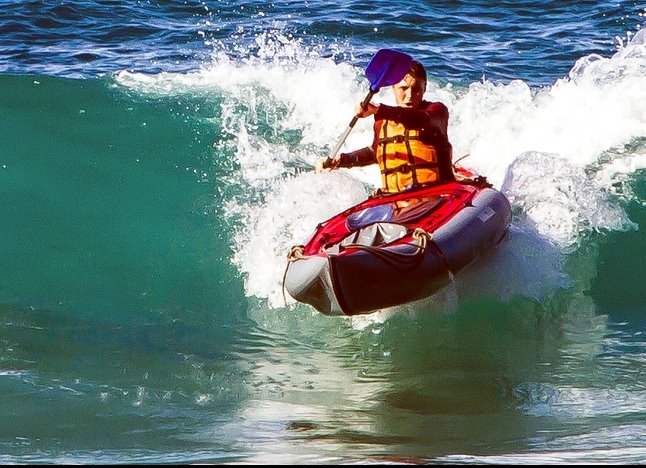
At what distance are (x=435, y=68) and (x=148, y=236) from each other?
4.83 m

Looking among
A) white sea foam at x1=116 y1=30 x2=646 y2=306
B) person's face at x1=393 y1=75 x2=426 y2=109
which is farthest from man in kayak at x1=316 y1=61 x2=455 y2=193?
white sea foam at x1=116 y1=30 x2=646 y2=306

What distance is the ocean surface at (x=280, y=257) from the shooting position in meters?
4.95

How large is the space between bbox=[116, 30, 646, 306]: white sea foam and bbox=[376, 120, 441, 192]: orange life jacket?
780mm

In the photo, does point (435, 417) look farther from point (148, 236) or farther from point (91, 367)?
point (148, 236)

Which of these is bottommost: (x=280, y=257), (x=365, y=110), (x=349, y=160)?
(x=280, y=257)

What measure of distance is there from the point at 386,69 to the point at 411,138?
415 mm

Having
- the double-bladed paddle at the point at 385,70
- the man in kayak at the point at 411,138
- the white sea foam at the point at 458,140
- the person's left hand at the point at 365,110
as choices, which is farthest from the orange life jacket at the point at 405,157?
the white sea foam at the point at 458,140

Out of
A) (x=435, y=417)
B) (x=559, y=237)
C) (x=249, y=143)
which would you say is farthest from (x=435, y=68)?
(x=435, y=417)

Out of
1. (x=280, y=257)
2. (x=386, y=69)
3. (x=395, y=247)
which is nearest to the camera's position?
(x=395, y=247)

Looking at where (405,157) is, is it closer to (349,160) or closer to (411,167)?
(411,167)

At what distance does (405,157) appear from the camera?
6.46m

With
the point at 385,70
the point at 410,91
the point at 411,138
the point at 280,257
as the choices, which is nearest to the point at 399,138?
the point at 411,138

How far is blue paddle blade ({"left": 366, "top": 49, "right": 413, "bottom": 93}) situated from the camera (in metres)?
6.32

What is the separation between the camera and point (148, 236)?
Answer: 7.93m
